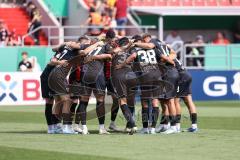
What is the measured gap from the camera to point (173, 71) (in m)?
20.0

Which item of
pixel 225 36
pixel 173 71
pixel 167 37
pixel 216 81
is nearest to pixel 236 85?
pixel 216 81

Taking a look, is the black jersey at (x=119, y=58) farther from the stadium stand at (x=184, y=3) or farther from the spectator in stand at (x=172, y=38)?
the stadium stand at (x=184, y=3)

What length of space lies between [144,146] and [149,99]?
12.5ft

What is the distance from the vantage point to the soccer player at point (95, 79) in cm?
1955

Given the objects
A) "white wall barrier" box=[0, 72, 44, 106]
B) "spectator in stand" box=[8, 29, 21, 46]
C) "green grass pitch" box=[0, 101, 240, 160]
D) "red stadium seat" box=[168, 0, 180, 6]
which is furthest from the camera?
"red stadium seat" box=[168, 0, 180, 6]

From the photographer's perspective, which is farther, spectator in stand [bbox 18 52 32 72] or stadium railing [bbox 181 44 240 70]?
stadium railing [bbox 181 44 240 70]

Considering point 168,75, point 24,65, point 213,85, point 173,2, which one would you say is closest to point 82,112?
point 168,75

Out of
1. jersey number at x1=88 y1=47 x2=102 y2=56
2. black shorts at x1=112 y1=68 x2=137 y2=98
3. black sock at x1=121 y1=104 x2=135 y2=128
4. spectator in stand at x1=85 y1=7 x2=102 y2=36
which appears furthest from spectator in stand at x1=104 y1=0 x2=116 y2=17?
black sock at x1=121 y1=104 x2=135 y2=128

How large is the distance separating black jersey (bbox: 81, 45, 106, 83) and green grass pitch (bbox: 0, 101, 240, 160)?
122cm

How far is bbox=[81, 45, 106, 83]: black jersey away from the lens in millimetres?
19562

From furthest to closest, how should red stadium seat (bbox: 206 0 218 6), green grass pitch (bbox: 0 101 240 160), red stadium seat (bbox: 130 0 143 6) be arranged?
1. red stadium seat (bbox: 206 0 218 6)
2. red stadium seat (bbox: 130 0 143 6)
3. green grass pitch (bbox: 0 101 240 160)

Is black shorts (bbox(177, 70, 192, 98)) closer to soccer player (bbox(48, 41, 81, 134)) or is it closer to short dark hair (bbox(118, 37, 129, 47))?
short dark hair (bbox(118, 37, 129, 47))

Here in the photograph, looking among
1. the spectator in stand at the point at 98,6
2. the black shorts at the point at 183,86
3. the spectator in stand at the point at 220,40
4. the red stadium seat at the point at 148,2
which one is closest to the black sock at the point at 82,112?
the black shorts at the point at 183,86

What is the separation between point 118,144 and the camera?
16.8 metres
